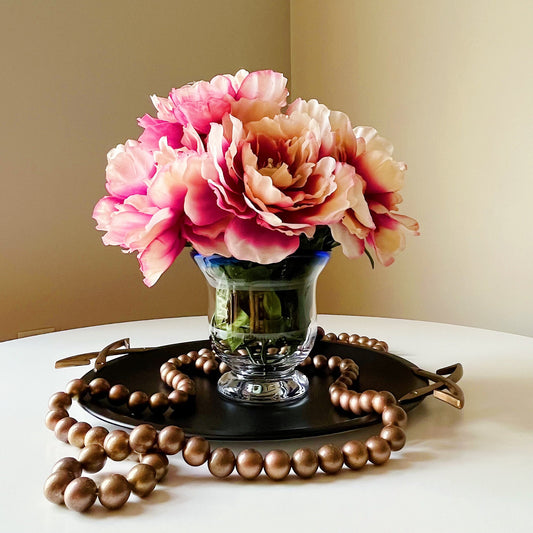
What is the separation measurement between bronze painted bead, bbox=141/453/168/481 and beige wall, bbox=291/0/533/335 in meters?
1.07

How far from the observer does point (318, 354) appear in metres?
0.87

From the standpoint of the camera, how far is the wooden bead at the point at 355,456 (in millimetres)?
523

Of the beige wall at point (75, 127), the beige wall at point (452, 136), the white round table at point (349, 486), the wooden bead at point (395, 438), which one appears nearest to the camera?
the white round table at point (349, 486)

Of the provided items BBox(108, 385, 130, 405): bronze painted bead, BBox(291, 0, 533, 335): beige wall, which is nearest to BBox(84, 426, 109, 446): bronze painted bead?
BBox(108, 385, 130, 405): bronze painted bead

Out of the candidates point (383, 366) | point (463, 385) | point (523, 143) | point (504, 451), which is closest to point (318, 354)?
point (383, 366)

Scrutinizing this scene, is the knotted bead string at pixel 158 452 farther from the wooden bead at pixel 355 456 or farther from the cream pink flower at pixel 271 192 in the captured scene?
the cream pink flower at pixel 271 192

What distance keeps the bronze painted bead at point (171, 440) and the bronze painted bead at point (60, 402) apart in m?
0.17

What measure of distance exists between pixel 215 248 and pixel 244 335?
0.39ft

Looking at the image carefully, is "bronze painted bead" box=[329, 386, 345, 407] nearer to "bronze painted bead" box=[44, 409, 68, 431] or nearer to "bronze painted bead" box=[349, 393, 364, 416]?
"bronze painted bead" box=[349, 393, 364, 416]

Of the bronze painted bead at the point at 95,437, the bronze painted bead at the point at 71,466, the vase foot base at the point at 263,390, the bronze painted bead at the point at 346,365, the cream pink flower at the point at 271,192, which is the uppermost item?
the cream pink flower at the point at 271,192

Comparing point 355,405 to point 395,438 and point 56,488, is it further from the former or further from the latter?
point 56,488

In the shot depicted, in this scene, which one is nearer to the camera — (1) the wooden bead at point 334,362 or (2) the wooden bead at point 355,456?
(2) the wooden bead at point 355,456

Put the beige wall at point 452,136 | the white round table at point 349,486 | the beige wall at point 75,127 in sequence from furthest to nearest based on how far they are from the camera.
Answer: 1. the beige wall at point 75,127
2. the beige wall at point 452,136
3. the white round table at point 349,486

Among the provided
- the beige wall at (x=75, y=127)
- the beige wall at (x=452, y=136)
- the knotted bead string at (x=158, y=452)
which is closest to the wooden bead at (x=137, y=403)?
the knotted bead string at (x=158, y=452)
